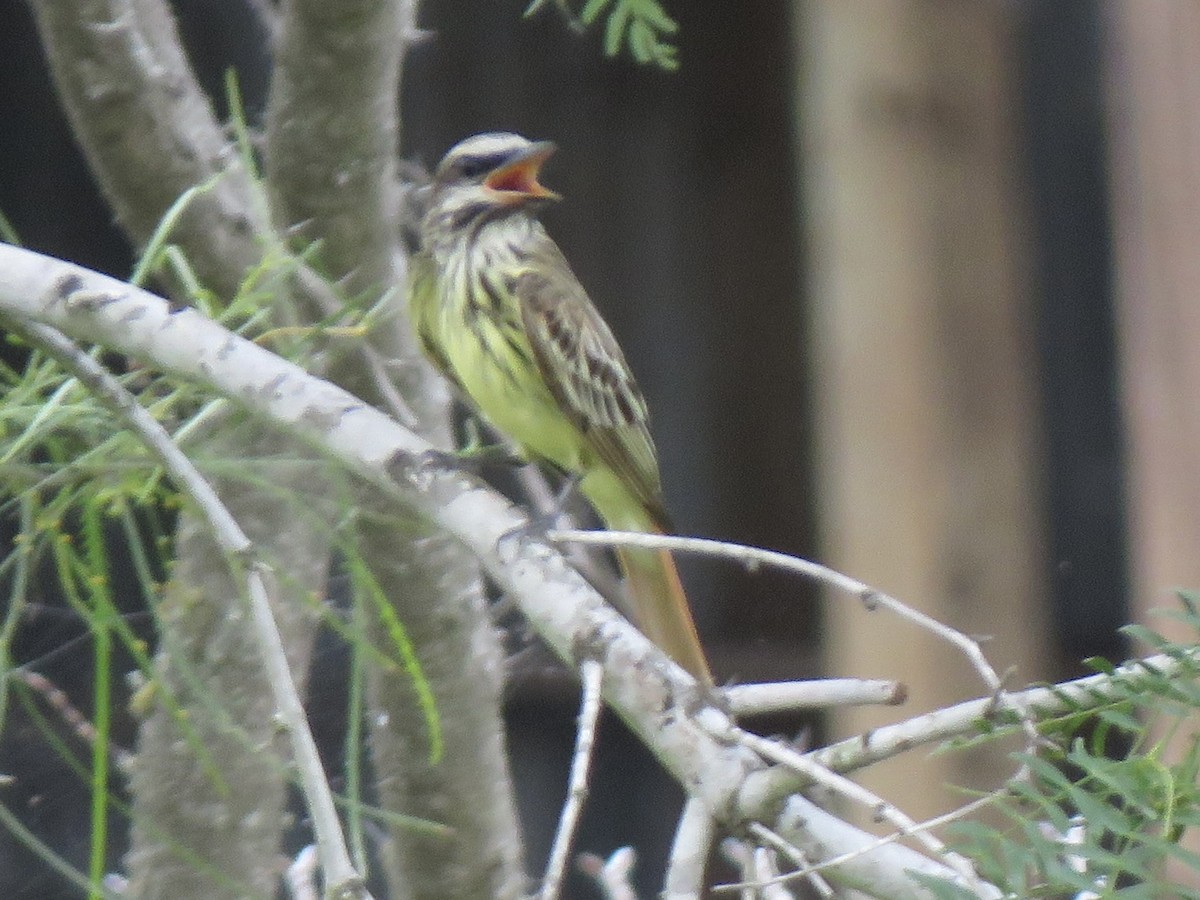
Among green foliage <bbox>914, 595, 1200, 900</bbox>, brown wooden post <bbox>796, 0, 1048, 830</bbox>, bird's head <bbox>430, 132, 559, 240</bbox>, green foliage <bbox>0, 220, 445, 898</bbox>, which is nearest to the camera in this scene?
green foliage <bbox>914, 595, 1200, 900</bbox>

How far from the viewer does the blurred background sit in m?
2.37

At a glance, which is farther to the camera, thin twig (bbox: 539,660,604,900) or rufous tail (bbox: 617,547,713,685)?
rufous tail (bbox: 617,547,713,685)

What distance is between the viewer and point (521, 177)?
8.05 feet

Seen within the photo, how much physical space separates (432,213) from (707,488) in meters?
0.77

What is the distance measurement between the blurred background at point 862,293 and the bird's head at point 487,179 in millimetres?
462

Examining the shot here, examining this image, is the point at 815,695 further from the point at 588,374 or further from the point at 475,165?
the point at 475,165

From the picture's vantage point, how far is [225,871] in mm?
1980

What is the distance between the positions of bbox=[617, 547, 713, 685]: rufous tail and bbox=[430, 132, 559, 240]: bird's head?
1.58ft

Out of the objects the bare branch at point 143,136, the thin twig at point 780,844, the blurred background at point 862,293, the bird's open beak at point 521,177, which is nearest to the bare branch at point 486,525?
the thin twig at point 780,844

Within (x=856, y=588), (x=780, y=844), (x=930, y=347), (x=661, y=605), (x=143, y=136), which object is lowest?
→ (x=661, y=605)

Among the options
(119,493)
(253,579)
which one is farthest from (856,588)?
(119,493)

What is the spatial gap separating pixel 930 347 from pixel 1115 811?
1.68 metres

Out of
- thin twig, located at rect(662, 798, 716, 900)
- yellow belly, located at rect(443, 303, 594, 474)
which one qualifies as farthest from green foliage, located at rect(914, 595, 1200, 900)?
yellow belly, located at rect(443, 303, 594, 474)

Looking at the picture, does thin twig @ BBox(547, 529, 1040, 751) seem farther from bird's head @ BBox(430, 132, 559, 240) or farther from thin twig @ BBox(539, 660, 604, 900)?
bird's head @ BBox(430, 132, 559, 240)
